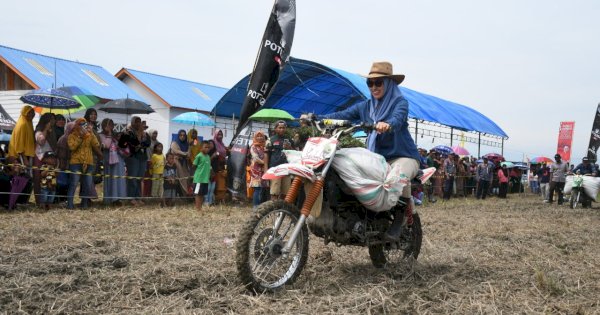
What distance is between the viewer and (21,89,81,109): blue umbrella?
12.1 meters

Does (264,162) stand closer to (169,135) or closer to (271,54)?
(271,54)

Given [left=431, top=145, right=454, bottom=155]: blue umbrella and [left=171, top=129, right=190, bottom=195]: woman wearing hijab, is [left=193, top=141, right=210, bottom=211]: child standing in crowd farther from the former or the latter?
[left=431, top=145, right=454, bottom=155]: blue umbrella

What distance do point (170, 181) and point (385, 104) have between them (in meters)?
8.75

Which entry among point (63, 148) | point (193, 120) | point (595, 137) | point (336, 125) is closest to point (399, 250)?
point (336, 125)

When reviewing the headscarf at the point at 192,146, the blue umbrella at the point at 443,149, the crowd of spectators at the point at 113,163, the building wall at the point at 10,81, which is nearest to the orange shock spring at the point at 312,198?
the crowd of spectators at the point at 113,163

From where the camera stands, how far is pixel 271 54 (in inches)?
520

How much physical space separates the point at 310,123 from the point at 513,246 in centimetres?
410

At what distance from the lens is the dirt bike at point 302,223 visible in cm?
443

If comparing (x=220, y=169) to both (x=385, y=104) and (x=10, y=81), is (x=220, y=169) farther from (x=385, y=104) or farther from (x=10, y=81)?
(x=10, y=81)

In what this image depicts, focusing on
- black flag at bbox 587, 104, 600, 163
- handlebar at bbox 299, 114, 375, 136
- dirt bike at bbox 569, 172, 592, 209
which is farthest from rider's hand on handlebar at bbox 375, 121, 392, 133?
black flag at bbox 587, 104, 600, 163

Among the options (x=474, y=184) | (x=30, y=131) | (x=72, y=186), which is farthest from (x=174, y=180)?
(x=474, y=184)

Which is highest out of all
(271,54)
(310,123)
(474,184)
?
(271,54)

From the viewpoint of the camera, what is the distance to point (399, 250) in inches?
233

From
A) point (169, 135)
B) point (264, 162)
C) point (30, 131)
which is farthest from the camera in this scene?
point (169, 135)
